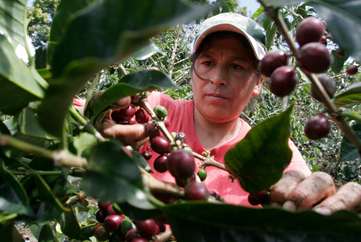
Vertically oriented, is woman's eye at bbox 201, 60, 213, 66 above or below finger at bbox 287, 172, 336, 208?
above

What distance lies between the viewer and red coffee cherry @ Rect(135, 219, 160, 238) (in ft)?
2.60

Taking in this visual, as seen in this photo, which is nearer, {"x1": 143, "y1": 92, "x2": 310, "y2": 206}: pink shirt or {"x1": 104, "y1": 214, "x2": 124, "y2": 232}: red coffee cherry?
{"x1": 104, "y1": 214, "x2": 124, "y2": 232}: red coffee cherry

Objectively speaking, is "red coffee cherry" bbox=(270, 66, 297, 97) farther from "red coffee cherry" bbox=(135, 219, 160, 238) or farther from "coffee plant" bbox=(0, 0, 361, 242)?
"red coffee cherry" bbox=(135, 219, 160, 238)

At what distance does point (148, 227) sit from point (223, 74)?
98 centimetres

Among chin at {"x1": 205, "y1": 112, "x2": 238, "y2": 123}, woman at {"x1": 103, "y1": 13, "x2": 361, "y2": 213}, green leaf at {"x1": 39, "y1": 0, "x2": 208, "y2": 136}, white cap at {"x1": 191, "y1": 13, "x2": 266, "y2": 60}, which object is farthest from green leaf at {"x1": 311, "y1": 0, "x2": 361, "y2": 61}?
chin at {"x1": 205, "y1": 112, "x2": 238, "y2": 123}

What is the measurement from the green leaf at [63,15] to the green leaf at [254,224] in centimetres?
35

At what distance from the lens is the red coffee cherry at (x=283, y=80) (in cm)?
77

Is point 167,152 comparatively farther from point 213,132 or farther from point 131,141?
point 213,132

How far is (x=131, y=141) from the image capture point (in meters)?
1.05

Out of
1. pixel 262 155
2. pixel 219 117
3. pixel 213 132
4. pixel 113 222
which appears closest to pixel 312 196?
pixel 262 155

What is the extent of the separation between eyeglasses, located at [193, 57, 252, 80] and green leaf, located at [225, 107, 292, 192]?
0.85m

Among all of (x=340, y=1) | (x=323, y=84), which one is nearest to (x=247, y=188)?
(x=323, y=84)

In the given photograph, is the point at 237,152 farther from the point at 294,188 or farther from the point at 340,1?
the point at 340,1

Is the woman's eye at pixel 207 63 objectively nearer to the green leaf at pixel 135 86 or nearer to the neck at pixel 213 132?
the neck at pixel 213 132
